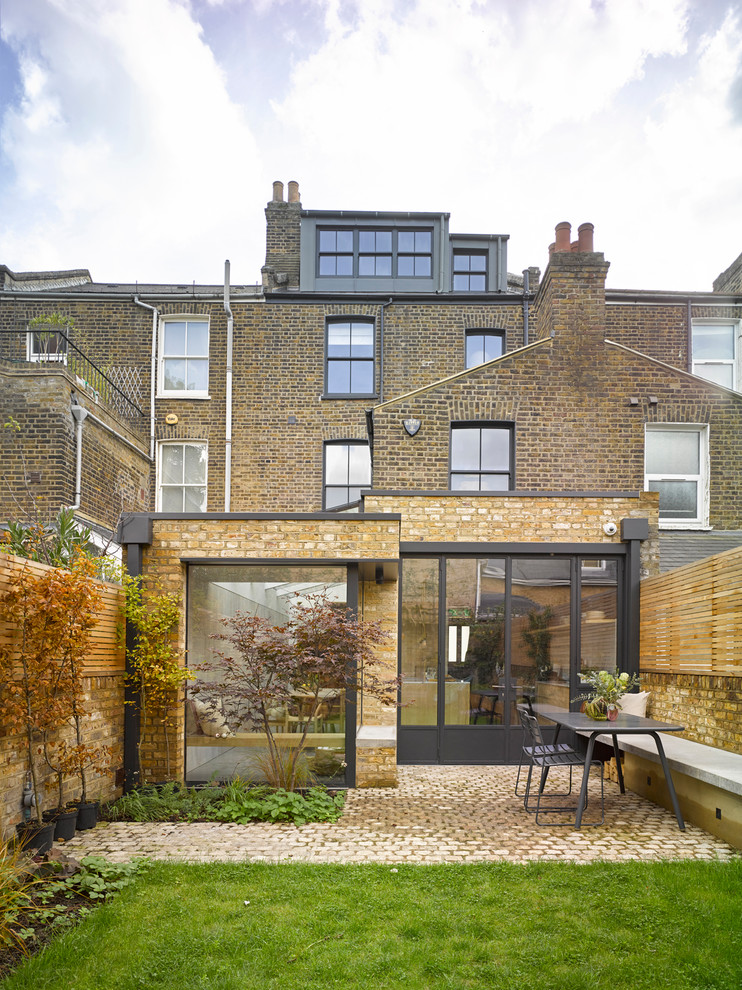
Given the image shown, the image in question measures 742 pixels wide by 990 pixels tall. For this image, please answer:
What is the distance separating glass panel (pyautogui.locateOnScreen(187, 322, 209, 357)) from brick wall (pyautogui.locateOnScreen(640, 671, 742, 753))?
11.5 meters

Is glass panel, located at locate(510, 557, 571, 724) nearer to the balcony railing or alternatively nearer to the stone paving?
the stone paving

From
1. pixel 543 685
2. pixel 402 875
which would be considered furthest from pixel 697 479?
pixel 402 875

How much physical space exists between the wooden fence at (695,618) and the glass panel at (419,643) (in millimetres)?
2822

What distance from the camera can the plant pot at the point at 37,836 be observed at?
5.40m

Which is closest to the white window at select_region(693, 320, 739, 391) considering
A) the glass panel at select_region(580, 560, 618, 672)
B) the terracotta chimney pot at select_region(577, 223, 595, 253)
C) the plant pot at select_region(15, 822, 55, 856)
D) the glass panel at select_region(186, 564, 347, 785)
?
the terracotta chimney pot at select_region(577, 223, 595, 253)

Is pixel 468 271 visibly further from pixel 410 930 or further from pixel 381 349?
pixel 410 930

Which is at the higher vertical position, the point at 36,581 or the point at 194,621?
the point at 36,581

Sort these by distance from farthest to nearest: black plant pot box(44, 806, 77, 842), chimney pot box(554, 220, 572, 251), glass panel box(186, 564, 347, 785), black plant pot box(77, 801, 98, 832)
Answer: chimney pot box(554, 220, 572, 251)
glass panel box(186, 564, 347, 785)
black plant pot box(77, 801, 98, 832)
black plant pot box(44, 806, 77, 842)

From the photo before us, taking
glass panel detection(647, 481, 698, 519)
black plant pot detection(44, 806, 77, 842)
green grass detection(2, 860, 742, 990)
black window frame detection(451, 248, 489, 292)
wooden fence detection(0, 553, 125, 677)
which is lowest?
black plant pot detection(44, 806, 77, 842)

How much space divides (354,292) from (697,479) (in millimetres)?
7991

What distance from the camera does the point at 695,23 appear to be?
9.47 metres

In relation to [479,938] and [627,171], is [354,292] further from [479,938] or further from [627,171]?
[479,938]

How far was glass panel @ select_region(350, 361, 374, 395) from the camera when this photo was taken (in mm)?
15906

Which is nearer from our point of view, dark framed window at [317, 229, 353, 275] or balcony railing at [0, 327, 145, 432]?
balcony railing at [0, 327, 145, 432]
